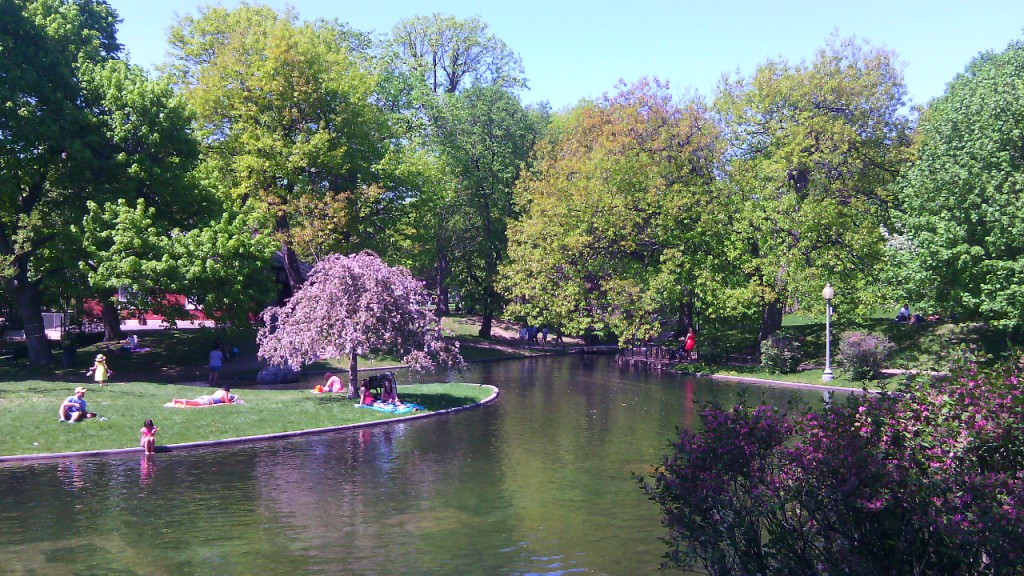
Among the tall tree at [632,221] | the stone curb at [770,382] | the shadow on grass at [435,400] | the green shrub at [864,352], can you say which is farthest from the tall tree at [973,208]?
the shadow on grass at [435,400]

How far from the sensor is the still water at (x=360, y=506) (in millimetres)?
13016

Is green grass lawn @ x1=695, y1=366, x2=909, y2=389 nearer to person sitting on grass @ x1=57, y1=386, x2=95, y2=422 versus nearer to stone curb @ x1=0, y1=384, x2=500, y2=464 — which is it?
stone curb @ x1=0, y1=384, x2=500, y2=464

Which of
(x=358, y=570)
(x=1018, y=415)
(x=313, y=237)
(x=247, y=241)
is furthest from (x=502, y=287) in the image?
(x=1018, y=415)

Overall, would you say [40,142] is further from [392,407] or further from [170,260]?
[392,407]

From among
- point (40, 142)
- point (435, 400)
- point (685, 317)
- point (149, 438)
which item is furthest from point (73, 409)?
point (685, 317)

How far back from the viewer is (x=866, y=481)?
8.72 metres

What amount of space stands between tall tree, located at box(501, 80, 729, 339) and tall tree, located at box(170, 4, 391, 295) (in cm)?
1163

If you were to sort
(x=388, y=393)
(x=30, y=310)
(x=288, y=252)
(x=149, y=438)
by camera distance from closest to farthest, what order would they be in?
(x=149, y=438), (x=388, y=393), (x=30, y=310), (x=288, y=252)

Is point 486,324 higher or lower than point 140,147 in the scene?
lower

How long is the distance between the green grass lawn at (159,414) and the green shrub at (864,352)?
17669mm

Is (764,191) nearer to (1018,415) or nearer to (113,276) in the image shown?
(113,276)

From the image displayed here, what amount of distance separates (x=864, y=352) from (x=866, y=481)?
105 ft

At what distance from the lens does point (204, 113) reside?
1807 inches

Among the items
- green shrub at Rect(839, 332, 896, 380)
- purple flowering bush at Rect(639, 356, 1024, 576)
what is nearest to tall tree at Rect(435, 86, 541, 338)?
green shrub at Rect(839, 332, 896, 380)
